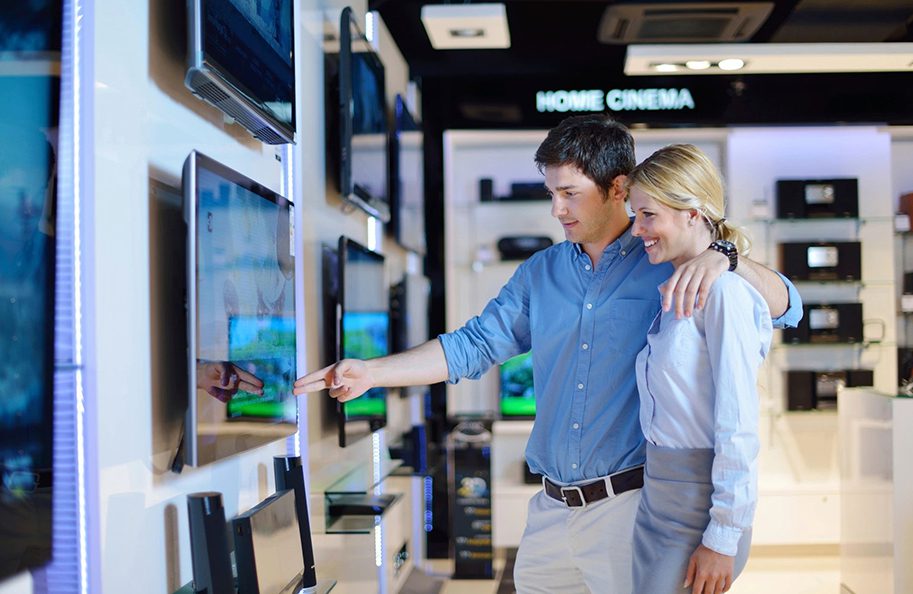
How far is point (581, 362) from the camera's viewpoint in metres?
2.48

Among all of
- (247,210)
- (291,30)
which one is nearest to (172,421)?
(247,210)

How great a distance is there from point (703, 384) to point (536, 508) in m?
0.71

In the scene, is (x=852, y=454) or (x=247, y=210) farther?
(x=852, y=454)

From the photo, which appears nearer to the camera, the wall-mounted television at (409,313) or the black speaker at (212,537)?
the black speaker at (212,537)

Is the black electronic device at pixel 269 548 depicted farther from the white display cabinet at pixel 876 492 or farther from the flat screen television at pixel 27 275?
the white display cabinet at pixel 876 492

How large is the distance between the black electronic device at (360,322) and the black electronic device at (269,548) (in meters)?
1.01

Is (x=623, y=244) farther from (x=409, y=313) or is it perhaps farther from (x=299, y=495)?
(x=409, y=313)

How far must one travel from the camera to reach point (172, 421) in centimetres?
202

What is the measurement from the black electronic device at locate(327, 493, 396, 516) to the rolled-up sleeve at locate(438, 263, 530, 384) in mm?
1118

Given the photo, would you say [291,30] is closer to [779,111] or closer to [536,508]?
[536,508]

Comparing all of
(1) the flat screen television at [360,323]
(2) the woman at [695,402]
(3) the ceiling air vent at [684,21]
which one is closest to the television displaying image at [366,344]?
(1) the flat screen television at [360,323]

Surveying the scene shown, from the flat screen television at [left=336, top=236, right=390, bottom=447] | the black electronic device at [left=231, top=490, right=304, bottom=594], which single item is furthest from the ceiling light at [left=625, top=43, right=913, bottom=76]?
the black electronic device at [left=231, top=490, right=304, bottom=594]

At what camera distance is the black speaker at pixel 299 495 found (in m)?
2.48

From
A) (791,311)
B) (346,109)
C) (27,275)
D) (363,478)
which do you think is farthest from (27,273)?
(363,478)
